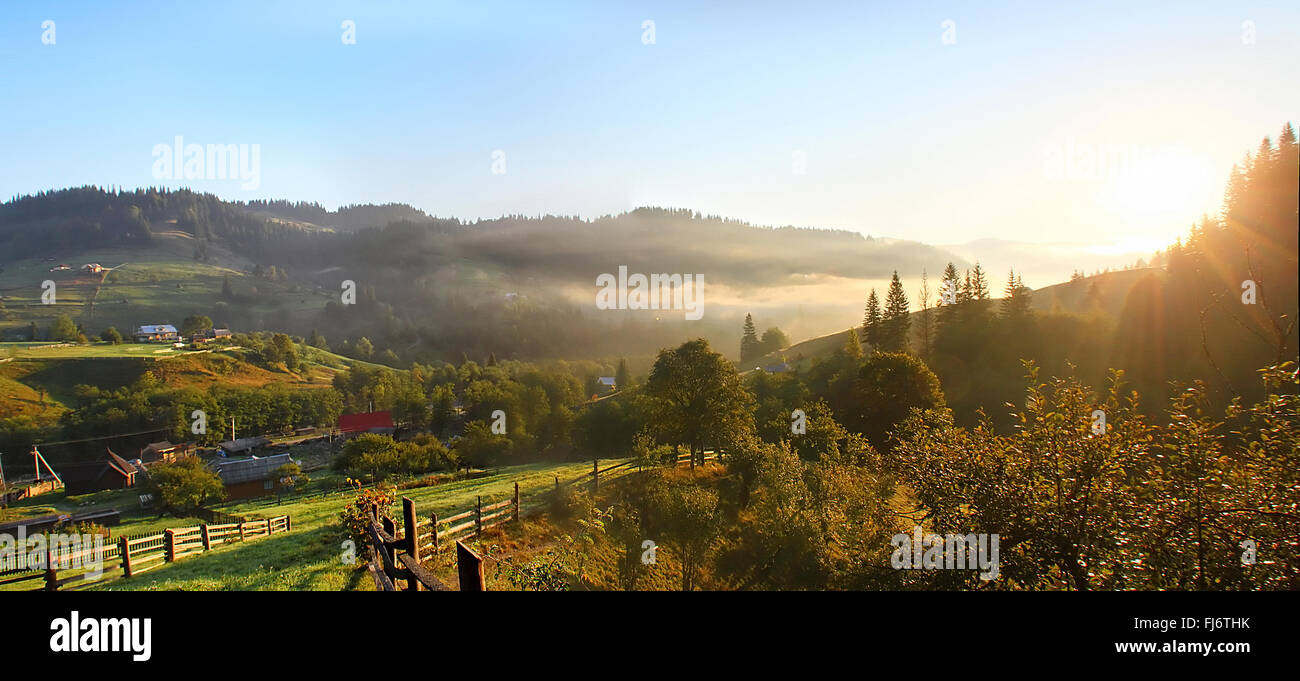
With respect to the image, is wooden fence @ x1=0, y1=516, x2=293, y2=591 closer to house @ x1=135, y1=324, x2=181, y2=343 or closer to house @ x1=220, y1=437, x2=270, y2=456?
house @ x1=220, y1=437, x2=270, y2=456

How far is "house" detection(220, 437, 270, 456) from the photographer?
100688 millimetres

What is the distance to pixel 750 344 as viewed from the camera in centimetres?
12044

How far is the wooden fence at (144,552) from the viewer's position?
18984 mm

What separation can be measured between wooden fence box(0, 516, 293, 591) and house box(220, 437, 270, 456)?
8598 cm

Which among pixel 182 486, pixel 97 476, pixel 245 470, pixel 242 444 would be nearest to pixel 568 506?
pixel 182 486

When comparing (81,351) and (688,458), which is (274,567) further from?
(81,351)
